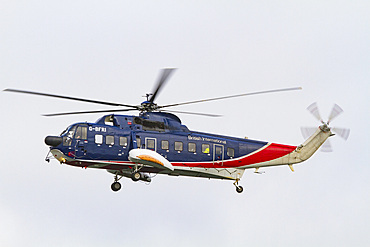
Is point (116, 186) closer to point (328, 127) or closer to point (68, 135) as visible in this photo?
point (68, 135)

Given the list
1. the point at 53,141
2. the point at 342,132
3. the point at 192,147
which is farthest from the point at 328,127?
the point at 53,141

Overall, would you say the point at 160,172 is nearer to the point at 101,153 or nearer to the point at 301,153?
the point at 101,153

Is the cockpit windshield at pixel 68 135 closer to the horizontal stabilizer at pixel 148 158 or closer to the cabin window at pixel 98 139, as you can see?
the cabin window at pixel 98 139

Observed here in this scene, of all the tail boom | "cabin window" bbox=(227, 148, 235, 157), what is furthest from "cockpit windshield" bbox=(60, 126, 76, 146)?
the tail boom

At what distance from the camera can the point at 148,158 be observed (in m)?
32.4

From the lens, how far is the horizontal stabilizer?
3238 centimetres

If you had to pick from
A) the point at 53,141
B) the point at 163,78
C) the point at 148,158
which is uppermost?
the point at 163,78

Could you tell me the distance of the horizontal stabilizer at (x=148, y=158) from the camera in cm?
3238

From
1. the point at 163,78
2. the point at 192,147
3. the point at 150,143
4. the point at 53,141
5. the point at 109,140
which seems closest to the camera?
the point at 163,78

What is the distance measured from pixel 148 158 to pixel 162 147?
85.0 inches

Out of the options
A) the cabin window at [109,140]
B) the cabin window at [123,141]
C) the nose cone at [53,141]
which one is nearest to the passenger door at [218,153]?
the cabin window at [123,141]

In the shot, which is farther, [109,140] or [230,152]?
[230,152]

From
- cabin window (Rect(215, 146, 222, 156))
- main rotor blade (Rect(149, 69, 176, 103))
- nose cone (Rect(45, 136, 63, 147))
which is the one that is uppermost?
main rotor blade (Rect(149, 69, 176, 103))

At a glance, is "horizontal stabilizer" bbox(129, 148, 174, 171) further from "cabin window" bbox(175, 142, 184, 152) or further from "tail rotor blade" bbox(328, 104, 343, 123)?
"tail rotor blade" bbox(328, 104, 343, 123)
